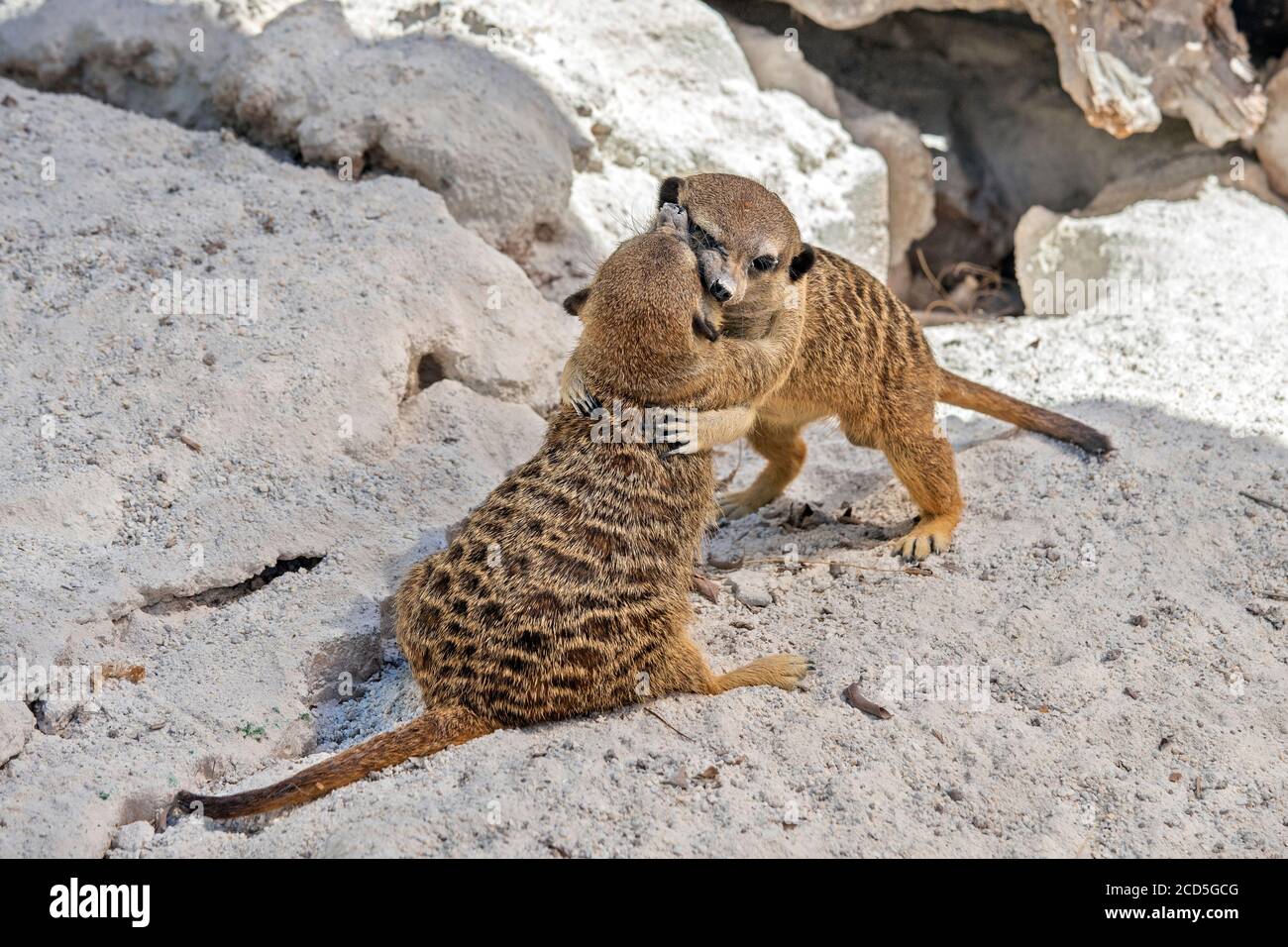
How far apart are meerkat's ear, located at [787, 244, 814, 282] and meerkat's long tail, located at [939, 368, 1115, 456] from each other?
916 millimetres

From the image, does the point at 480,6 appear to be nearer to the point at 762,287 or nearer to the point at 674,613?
the point at 762,287

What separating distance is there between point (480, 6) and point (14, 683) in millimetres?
3915

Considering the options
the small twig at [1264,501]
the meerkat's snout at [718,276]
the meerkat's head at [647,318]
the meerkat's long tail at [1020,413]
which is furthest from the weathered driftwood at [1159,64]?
the meerkat's head at [647,318]

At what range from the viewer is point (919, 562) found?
4.01 metres

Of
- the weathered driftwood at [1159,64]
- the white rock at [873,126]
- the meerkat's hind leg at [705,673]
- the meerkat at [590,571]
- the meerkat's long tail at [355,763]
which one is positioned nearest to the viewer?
the meerkat's long tail at [355,763]

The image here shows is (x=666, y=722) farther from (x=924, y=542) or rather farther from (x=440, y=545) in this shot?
(x=924, y=542)

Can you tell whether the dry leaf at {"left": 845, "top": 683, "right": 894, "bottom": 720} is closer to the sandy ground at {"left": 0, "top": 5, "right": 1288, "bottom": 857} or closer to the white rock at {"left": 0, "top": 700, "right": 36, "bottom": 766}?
the sandy ground at {"left": 0, "top": 5, "right": 1288, "bottom": 857}

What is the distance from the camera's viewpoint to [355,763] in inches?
108

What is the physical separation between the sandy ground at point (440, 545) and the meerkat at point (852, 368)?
18cm

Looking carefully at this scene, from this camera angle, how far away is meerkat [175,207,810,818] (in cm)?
289

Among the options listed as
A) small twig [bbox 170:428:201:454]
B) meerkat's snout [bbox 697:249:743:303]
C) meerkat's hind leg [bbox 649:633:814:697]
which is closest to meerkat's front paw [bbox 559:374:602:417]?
meerkat's snout [bbox 697:249:743:303]

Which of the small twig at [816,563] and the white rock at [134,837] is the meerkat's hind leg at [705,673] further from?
the white rock at [134,837]

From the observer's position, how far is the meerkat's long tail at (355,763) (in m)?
2.64

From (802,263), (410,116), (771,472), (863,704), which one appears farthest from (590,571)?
(410,116)
